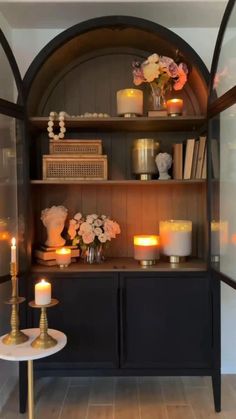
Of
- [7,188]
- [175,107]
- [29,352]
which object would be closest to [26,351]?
[29,352]

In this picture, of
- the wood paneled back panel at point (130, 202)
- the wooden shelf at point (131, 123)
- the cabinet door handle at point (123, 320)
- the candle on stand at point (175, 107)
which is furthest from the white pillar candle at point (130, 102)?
the cabinet door handle at point (123, 320)

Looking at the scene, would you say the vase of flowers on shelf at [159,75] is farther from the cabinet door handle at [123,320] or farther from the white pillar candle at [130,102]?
the cabinet door handle at [123,320]

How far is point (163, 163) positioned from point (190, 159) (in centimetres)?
16

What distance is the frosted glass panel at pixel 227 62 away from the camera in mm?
1749

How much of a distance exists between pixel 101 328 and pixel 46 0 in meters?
1.78

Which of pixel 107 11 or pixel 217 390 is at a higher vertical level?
pixel 107 11

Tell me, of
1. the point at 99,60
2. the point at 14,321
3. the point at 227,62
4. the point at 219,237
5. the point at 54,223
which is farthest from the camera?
the point at 99,60

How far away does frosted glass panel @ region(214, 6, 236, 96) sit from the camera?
175cm

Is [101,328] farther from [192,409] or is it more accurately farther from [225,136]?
[225,136]

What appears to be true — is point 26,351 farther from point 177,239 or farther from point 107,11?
point 107,11

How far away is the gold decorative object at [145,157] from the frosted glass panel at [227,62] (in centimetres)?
47

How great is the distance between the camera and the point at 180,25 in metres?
2.36

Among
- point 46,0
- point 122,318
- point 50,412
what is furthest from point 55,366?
point 46,0

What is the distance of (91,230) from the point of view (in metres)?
2.20
